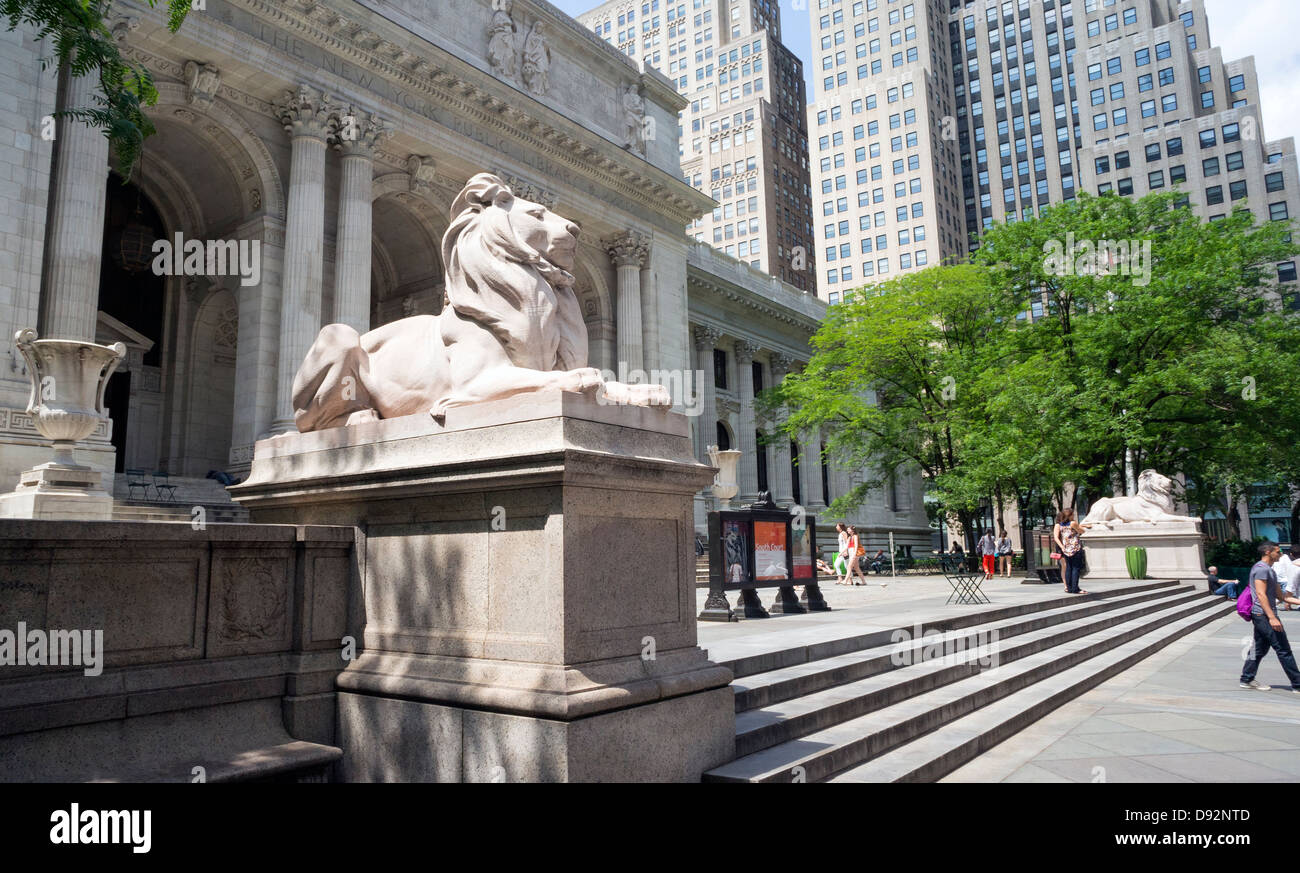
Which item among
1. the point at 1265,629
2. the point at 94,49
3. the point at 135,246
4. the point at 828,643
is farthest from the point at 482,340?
the point at 135,246

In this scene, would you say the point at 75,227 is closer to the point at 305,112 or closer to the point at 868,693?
the point at 305,112

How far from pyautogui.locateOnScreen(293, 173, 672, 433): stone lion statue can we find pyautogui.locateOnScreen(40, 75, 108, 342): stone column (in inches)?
591

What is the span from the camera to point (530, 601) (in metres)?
4.01

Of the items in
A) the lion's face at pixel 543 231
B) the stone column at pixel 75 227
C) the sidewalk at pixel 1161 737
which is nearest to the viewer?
the lion's face at pixel 543 231

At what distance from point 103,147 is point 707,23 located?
10476 centimetres

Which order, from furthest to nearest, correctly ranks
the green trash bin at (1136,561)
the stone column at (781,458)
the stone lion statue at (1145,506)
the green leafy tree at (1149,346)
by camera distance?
the stone column at (781,458)
the green leafy tree at (1149,346)
the stone lion statue at (1145,506)
the green trash bin at (1136,561)

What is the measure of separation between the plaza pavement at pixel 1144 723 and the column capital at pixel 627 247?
2401 centimetres

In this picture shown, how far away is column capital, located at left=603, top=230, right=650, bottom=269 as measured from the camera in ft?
111

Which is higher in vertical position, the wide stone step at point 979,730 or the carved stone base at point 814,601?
the carved stone base at point 814,601

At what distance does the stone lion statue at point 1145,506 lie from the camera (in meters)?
25.9

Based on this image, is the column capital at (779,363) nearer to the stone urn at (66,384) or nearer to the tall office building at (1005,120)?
the stone urn at (66,384)

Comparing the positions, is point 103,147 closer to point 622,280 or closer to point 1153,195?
point 622,280

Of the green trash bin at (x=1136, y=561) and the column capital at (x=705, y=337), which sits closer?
the green trash bin at (x=1136, y=561)

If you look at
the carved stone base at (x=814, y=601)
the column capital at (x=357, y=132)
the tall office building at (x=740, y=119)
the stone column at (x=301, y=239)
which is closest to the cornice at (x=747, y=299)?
the column capital at (x=357, y=132)
